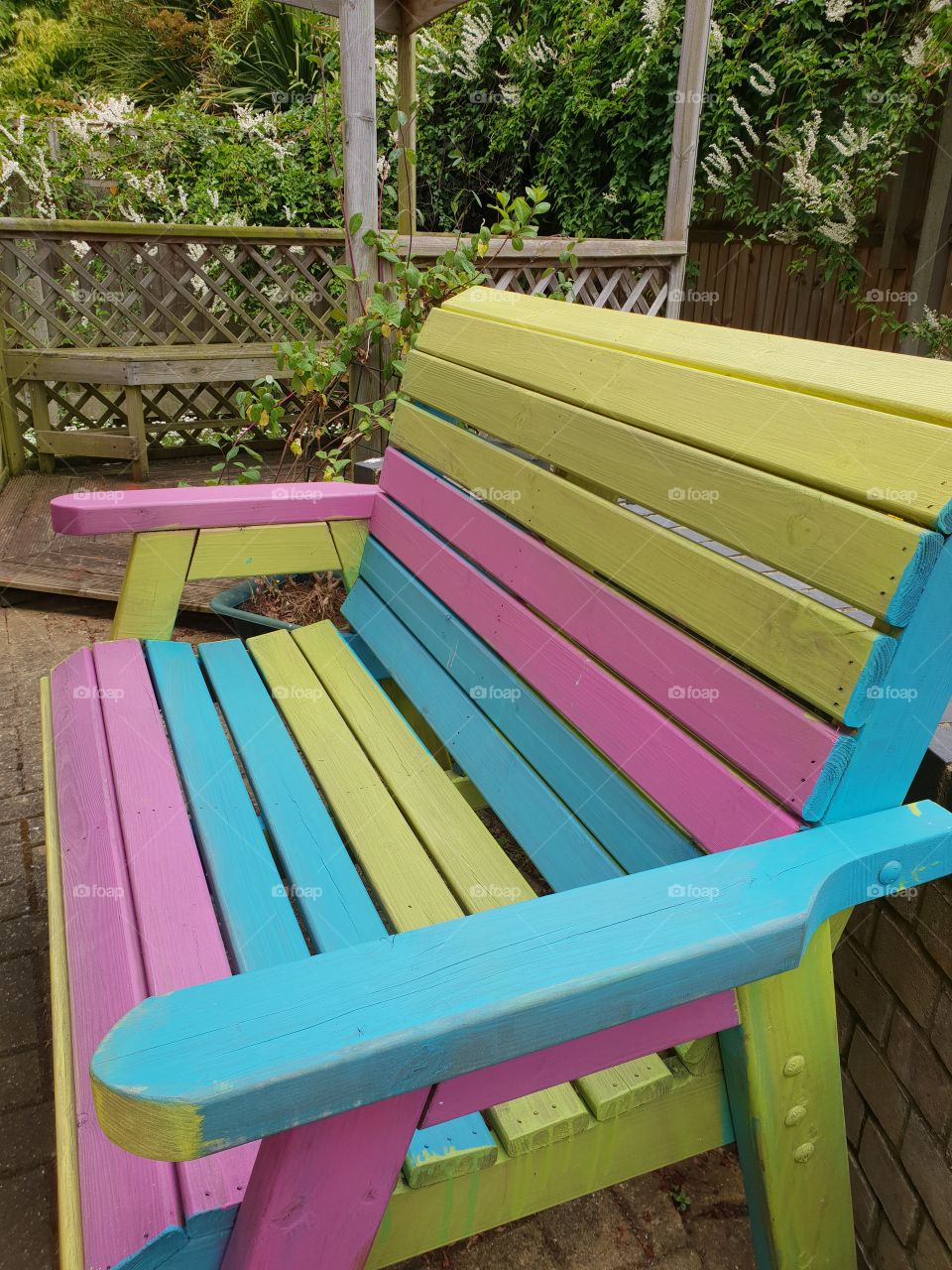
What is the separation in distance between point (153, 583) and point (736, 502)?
1.37 metres

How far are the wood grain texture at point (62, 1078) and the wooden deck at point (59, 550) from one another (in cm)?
224

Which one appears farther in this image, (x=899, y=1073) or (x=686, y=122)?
(x=686, y=122)

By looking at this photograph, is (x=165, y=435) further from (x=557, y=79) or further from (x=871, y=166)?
(x=871, y=166)

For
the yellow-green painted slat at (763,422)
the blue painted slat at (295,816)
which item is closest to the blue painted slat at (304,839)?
the blue painted slat at (295,816)

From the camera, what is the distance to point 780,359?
1.26 m

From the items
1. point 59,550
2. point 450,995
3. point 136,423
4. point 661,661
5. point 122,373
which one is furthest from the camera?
point 136,423

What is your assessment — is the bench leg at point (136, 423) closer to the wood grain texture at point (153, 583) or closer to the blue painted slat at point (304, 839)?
the wood grain texture at point (153, 583)

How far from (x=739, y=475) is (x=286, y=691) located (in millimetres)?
1102

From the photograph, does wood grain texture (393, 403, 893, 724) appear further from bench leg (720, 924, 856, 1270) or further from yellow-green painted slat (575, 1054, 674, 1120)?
yellow-green painted slat (575, 1054, 674, 1120)

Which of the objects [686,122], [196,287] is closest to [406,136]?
[686,122]

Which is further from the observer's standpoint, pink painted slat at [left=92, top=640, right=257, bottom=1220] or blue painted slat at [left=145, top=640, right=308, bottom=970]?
blue painted slat at [left=145, top=640, right=308, bottom=970]

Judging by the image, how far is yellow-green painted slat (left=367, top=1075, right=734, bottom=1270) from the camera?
0.99m

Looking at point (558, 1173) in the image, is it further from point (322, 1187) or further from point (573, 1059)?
point (322, 1187)

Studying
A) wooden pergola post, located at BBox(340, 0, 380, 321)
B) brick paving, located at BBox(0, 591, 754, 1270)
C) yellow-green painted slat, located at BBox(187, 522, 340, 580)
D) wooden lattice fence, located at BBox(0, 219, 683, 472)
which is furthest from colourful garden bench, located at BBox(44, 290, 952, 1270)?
wooden lattice fence, located at BBox(0, 219, 683, 472)
